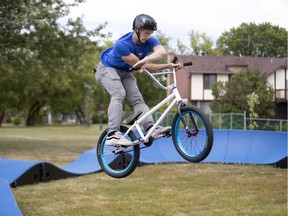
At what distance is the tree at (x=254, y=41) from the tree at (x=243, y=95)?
341 centimetres

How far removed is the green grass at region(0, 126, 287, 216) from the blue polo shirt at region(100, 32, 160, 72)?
6120mm

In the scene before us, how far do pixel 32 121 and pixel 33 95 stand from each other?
17.1 meters

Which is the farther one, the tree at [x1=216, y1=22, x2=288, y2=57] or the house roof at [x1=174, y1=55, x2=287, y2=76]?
the house roof at [x1=174, y1=55, x2=287, y2=76]

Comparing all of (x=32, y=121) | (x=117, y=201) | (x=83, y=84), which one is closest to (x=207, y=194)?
(x=117, y=201)

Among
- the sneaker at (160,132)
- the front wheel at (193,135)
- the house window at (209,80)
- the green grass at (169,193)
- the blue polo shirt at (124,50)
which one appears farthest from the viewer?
the house window at (209,80)

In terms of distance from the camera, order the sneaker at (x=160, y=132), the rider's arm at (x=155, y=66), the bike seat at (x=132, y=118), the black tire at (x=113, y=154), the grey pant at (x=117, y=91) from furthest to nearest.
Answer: the bike seat at (x=132, y=118)
the black tire at (x=113, y=154)
the grey pant at (x=117, y=91)
the sneaker at (x=160, y=132)
the rider's arm at (x=155, y=66)

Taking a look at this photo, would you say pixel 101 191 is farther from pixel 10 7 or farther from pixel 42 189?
pixel 10 7

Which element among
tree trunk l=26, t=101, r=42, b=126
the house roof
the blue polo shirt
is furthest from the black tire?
tree trunk l=26, t=101, r=42, b=126

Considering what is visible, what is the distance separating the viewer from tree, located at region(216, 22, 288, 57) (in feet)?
109

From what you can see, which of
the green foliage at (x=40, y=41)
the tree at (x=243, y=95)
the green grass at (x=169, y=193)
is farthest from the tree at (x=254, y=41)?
the green grass at (x=169, y=193)

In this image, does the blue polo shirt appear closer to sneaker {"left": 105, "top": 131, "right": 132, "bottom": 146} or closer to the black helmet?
the black helmet

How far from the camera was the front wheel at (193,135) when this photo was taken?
17.5 feet

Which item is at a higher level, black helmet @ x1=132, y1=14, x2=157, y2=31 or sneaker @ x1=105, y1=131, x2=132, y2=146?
black helmet @ x1=132, y1=14, x2=157, y2=31

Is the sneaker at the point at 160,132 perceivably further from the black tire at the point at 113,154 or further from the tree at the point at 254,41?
the tree at the point at 254,41
